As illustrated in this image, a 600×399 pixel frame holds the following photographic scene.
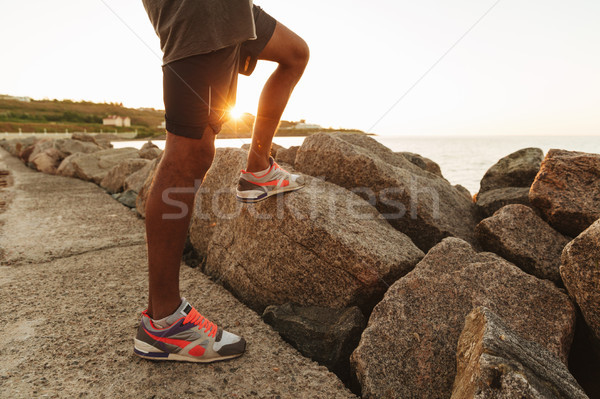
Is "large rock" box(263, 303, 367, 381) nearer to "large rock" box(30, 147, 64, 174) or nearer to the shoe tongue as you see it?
the shoe tongue

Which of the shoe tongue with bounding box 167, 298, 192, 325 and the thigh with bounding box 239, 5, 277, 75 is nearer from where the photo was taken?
the shoe tongue with bounding box 167, 298, 192, 325

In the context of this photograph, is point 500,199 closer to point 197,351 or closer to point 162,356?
point 197,351

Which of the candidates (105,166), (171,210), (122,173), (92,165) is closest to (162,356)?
(171,210)

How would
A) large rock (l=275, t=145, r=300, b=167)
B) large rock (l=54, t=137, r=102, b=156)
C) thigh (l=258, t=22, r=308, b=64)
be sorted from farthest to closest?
large rock (l=54, t=137, r=102, b=156), large rock (l=275, t=145, r=300, b=167), thigh (l=258, t=22, r=308, b=64)

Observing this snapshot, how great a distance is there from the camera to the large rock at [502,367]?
1223mm

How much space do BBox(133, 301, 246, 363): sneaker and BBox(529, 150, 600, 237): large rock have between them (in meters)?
2.44

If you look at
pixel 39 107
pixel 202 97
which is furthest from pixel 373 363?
pixel 39 107

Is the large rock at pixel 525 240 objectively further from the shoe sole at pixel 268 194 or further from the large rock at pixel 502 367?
the shoe sole at pixel 268 194

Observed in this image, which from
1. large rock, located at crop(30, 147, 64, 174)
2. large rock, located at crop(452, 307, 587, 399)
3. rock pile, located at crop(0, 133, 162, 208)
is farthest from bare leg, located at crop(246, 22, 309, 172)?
large rock, located at crop(30, 147, 64, 174)

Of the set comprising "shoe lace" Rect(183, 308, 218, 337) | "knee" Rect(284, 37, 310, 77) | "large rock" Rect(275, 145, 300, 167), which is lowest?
"shoe lace" Rect(183, 308, 218, 337)

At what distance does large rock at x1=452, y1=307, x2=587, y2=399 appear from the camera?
122 cm

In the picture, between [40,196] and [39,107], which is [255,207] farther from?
[39,107]

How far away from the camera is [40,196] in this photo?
613 cm

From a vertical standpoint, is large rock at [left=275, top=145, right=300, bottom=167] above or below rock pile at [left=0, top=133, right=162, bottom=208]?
above
